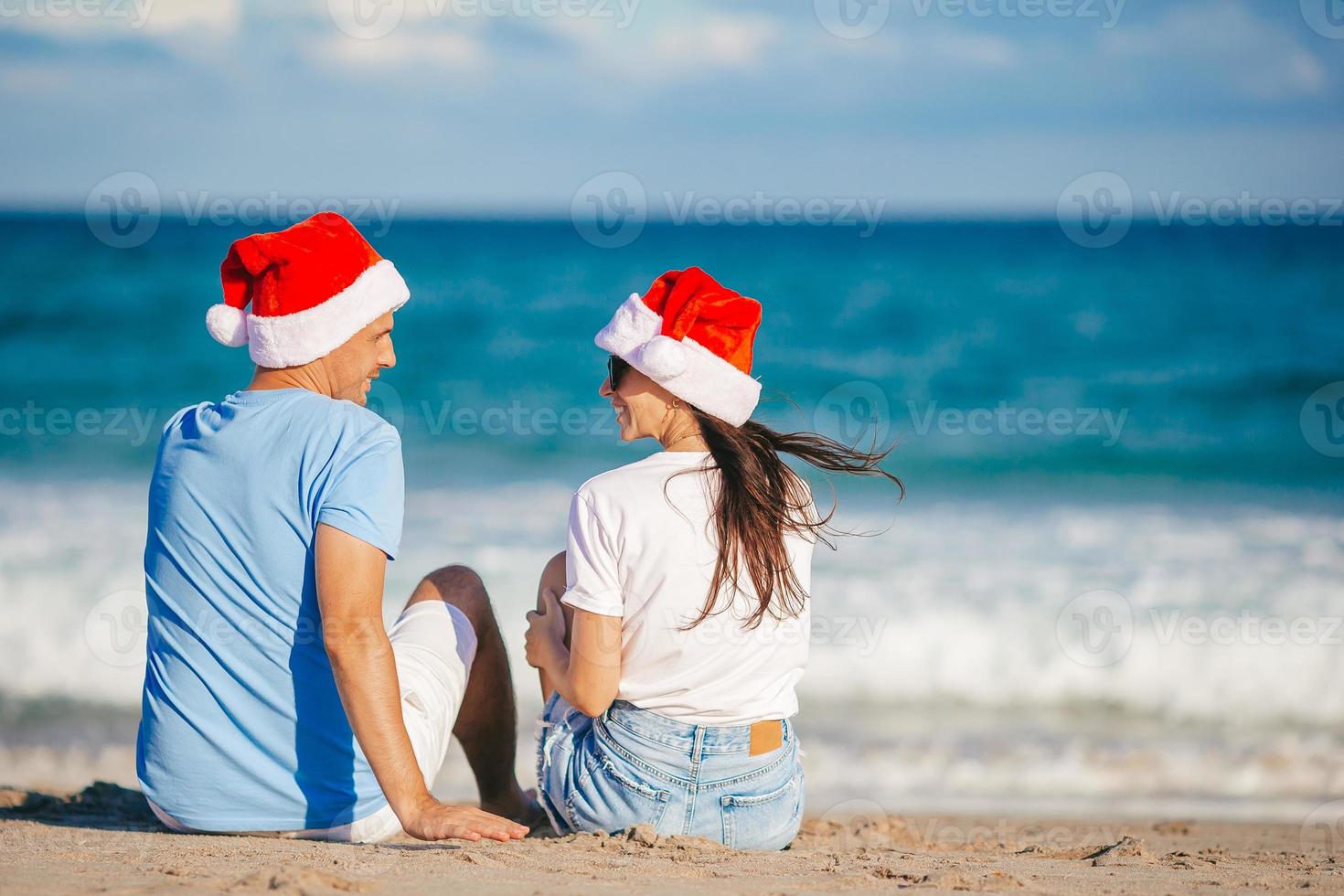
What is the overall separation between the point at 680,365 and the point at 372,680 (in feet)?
3.11

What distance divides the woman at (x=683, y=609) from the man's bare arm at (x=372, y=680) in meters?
0.34

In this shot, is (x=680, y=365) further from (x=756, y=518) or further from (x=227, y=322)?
(x=227, y=322)

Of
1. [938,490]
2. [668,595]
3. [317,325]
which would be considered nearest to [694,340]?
[668,595]

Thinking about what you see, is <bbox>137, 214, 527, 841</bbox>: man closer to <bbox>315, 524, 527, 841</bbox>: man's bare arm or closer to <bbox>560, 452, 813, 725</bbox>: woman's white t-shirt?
<bbox>315, 524, 527, 841</bbox>: man's bare arm

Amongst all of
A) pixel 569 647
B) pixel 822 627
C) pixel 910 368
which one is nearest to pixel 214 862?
pixel 569 647

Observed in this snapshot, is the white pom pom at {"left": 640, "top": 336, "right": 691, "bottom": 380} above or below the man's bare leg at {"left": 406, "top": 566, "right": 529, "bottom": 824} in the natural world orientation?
above

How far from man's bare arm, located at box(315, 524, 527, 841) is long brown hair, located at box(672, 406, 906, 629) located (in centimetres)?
64

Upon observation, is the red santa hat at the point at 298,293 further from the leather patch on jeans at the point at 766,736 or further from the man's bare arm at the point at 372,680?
the leather patch on jeans at the point at 766,736

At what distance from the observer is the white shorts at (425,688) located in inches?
99.2

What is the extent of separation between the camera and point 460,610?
2.92 metres

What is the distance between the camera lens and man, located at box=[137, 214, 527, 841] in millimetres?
2287

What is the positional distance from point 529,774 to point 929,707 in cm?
184

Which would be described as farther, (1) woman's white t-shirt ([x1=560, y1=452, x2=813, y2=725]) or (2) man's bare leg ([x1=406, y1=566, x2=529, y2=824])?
(2) man's bare leg ([x1=406, y1=566, x2=529, y2=824])

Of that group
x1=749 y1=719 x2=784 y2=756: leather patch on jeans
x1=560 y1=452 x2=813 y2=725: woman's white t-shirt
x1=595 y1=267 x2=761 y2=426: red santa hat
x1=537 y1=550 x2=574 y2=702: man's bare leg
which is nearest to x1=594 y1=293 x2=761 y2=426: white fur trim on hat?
x1=595 y1=267 x2=761 y2=426: red santa hat
